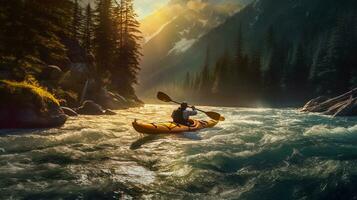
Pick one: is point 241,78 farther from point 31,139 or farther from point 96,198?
point 96,198

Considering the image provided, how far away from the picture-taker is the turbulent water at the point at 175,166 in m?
9.00

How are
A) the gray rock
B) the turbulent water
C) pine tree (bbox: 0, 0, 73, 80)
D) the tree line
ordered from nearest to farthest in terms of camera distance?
1. the turbulent water
2. pine tree (bbox: 0, 0, 73, 80)
3. the gray rock
4. the tree line

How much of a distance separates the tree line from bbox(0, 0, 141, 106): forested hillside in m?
36.5

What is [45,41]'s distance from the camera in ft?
85.1

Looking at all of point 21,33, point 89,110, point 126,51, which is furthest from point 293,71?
point 21,33

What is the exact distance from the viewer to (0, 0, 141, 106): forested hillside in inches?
955

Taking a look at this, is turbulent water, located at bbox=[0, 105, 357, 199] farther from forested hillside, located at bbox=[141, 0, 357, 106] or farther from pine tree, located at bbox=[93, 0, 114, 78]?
forested hillside, located at bbox=[141, 0, 357, 106]

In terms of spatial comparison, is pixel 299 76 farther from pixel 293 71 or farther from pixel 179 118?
pixel 179 118

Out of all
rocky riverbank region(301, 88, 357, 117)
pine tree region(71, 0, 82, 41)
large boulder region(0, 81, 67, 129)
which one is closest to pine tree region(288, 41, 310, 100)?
rocky riverbank region(301, 88, 357, 117)

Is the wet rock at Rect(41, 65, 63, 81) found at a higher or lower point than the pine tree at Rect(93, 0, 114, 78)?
lower

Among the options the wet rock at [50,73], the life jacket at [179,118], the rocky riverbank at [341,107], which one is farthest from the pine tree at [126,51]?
the life jacket at [179,118]

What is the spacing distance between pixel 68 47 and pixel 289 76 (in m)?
53.6

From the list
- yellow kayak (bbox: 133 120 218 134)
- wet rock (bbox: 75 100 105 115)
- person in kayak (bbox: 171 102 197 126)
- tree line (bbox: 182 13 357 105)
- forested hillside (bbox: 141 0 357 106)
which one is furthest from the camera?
forested hillside (bbox: 141 0 357 106)

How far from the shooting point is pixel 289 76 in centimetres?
7819
